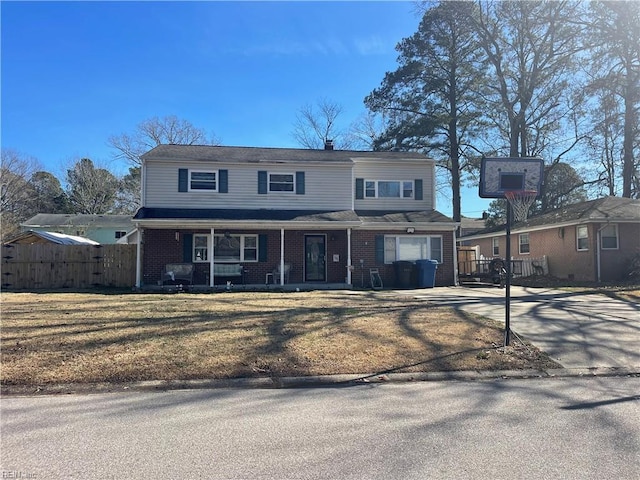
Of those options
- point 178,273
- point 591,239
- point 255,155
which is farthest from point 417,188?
point 178,273

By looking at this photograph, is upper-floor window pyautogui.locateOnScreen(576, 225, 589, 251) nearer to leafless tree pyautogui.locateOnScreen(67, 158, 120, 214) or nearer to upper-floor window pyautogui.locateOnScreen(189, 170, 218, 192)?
upper-floor window pyautogui.locateOnScreen(189, 170, 218, 192)

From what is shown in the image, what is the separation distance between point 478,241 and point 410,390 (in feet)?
94.4

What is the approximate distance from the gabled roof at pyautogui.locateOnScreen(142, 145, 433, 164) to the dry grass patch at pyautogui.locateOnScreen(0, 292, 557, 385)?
9.82 metres

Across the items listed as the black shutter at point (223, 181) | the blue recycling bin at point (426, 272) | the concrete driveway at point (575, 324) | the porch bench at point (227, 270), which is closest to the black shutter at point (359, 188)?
the blue recycling bin at point (426, 272)

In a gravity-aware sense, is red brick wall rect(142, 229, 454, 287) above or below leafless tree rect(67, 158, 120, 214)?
below

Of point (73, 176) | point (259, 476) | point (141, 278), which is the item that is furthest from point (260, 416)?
point (73, 176)

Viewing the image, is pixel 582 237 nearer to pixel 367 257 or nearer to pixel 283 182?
pixel 367 257

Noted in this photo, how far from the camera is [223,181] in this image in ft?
63.4

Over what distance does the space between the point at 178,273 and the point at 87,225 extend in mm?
26734

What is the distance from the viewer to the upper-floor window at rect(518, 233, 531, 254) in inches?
1018

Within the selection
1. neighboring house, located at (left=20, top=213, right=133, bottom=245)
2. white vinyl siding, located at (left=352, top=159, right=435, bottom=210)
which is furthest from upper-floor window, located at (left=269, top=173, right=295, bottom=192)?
neighboring house, located at (left=20, top=213, right=133, bottom=245)

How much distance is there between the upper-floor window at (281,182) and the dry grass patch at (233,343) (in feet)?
31.6

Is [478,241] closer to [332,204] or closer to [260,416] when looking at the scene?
[332,204]

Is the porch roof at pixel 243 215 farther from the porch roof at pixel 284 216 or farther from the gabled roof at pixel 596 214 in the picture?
the gabled roof at pixel 596 214
